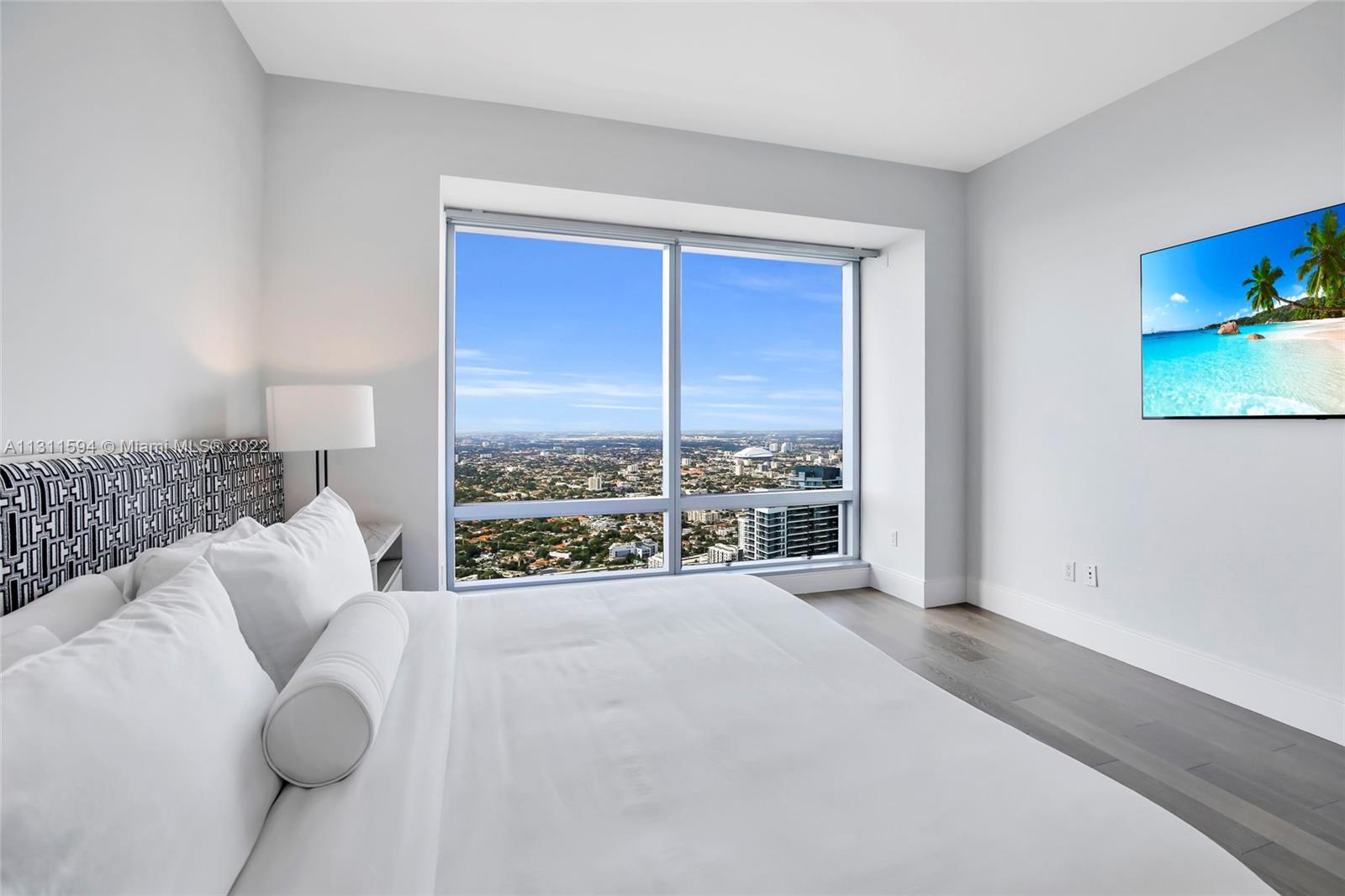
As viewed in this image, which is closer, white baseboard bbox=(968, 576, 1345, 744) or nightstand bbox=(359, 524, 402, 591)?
white baseboard bbox=(968, 576, 1345, 744)

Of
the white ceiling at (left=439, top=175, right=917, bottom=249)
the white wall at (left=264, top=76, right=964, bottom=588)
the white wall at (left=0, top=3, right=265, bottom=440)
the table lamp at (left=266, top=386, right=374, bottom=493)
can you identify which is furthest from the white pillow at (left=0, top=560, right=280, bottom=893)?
the white ceiling at (left=439, top=175, right=917, bottom=249)

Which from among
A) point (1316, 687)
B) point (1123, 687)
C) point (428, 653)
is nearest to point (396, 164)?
point (428, 653)

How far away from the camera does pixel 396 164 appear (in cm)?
315

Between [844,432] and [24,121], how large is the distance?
4.35 m

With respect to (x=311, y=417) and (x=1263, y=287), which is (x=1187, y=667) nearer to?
(x=1263, y=287)

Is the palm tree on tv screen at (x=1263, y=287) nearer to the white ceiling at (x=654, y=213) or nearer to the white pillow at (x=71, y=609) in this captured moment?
the white ceiling at (x=654, y=213)

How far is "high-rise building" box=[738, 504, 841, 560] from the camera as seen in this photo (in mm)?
4469

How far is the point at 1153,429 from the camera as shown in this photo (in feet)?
10.0

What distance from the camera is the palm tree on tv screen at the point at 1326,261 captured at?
7.75 ft

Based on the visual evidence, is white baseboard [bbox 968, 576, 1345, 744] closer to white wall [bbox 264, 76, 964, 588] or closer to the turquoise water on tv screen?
the turquoise water on tv screen

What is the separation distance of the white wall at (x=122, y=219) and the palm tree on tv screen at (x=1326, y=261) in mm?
4019

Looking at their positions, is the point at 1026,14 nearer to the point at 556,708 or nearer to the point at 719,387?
the point at 719,387

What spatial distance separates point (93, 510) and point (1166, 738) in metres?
3.50

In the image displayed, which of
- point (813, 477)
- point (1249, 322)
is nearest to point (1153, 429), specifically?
point (1249, 322)
